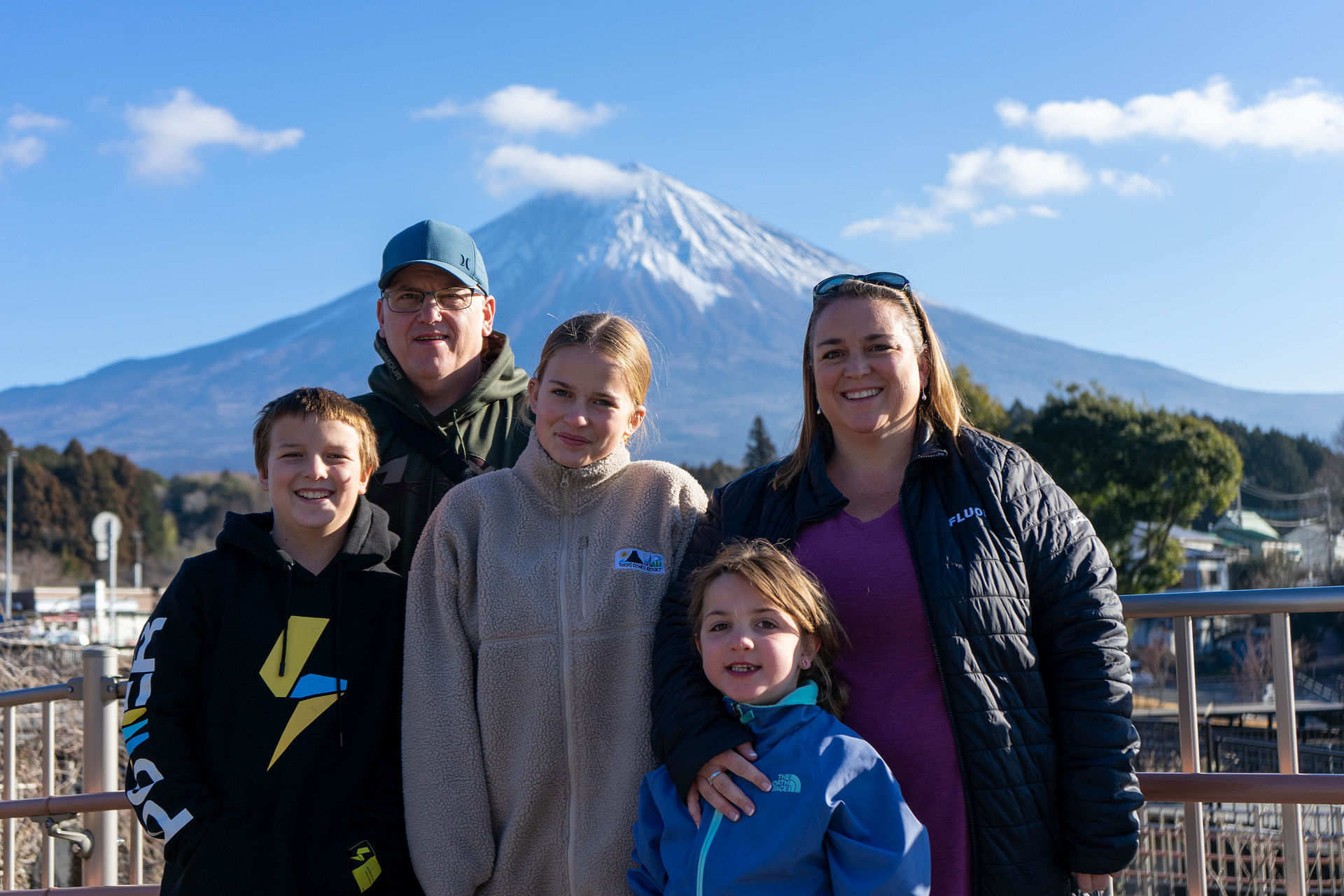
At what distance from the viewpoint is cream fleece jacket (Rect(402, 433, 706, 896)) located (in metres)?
2.18

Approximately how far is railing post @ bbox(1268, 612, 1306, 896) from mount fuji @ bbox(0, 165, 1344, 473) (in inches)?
4020

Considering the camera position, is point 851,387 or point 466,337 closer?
point 851,387

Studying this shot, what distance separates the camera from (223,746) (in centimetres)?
228

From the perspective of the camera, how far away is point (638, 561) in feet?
7.61

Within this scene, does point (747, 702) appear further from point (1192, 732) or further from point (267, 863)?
point (1192, 732)

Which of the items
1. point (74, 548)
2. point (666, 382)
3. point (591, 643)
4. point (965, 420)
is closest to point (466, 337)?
point (666, 382)

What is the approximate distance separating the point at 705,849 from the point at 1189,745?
1413mm

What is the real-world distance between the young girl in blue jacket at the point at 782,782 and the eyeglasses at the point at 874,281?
0.63 meters

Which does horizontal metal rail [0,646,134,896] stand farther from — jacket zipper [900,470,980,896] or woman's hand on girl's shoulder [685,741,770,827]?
jacket zipper [900,470,980,896]

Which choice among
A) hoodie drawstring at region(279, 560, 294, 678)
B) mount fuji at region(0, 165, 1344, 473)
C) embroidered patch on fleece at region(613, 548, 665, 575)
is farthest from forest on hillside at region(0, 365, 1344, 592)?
mount fuji at region(0, 165, 1344, 473)

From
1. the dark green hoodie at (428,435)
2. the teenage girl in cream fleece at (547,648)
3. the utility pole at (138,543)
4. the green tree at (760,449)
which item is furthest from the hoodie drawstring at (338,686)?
the utility pole at (138,543)

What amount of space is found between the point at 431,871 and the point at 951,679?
3.67 feet

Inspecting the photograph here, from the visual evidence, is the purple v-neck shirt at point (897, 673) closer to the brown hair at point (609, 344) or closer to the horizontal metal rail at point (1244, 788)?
the brown hair at point (609, 344)

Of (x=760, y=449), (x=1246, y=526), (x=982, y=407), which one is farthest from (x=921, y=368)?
(x=1246, y=526)
